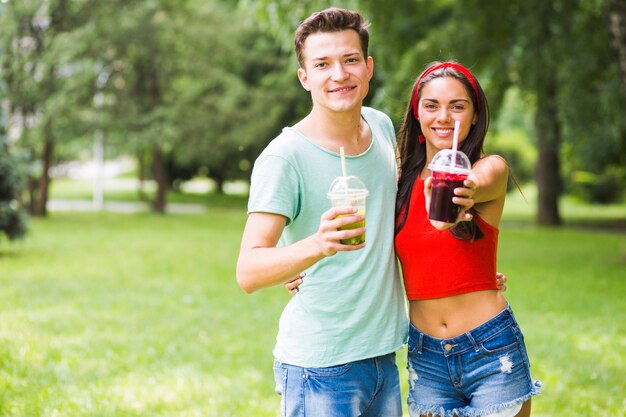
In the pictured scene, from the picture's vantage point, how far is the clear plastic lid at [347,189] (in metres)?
2.38

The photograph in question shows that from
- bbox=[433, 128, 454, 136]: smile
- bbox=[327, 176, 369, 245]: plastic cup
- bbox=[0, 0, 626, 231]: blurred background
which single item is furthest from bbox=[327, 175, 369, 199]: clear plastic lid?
bbox=[0, 0, 626, 231]: blurred background

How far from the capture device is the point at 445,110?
116 inches

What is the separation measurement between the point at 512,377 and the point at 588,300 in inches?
282

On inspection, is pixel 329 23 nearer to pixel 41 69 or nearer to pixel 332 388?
pixel 332 388

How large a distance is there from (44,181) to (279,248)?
20180 millimetres

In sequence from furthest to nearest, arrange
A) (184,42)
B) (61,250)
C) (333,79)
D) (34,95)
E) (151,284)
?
(184,42) → (34,95) → (61,250) → (151,284) → (333,79)

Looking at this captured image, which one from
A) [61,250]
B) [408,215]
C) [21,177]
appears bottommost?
[61,250]

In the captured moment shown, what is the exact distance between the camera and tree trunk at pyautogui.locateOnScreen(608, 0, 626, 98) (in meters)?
10.1

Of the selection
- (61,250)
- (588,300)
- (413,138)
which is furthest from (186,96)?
(413,138)

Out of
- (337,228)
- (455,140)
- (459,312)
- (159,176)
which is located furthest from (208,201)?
(337,228)

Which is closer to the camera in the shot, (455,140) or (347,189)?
(347,189)

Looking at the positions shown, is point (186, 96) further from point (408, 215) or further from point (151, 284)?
point (408, 215)

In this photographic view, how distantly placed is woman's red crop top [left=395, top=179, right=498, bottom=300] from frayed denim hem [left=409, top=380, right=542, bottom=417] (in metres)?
0.42

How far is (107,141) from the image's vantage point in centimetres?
2188
